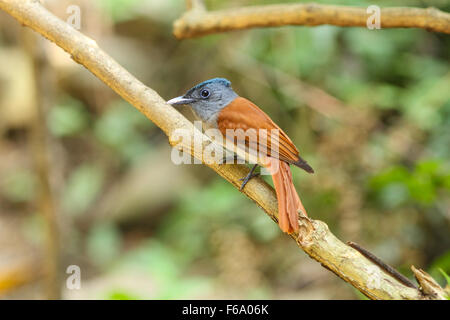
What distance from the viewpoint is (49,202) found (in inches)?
114

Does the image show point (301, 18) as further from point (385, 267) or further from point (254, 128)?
point (385, 267)

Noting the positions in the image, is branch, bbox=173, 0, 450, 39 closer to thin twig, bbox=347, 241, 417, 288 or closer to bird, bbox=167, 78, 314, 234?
bird, bbox=167, 78, 314, 234

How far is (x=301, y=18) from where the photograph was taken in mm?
1959

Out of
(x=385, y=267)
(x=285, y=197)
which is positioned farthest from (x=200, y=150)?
(x=385, y=267)

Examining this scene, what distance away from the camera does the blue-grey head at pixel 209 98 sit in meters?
1.58

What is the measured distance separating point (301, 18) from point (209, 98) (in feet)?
2.16

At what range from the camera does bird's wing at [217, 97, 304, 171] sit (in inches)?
53.9

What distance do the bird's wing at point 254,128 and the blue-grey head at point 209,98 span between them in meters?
0.05

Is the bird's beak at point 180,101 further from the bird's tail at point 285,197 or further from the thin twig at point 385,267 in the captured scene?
the thin twig at point 385,267

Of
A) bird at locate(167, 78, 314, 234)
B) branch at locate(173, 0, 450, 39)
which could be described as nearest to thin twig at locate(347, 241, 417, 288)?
bird at locate(167, 78, 314, 234)

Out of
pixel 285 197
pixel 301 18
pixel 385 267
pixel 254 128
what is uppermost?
pixel 301 18
